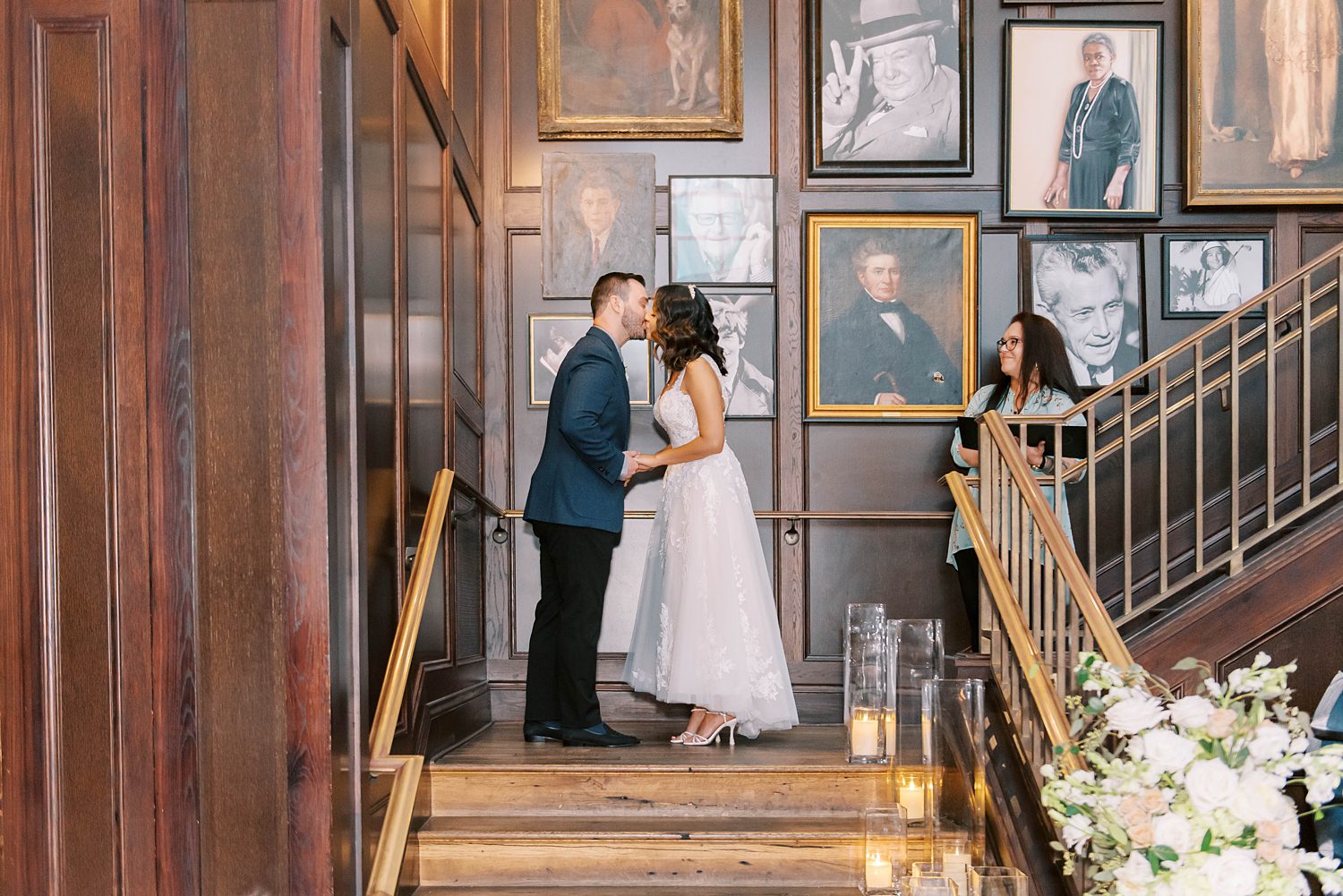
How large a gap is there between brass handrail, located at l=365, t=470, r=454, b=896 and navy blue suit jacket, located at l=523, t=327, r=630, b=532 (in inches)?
33.8

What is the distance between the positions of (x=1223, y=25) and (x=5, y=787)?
5606mm

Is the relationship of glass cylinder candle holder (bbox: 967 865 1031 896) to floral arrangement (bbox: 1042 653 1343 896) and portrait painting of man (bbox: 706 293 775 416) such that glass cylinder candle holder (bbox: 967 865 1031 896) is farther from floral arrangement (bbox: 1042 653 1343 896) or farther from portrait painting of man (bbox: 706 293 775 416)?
portrait painting of man (bbox: 706 293 775 416)

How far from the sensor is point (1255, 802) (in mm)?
2258

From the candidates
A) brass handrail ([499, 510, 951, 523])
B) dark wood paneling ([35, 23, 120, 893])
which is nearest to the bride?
brass handrail ([499, 510, 951, 523])

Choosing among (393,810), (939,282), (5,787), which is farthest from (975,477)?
(5,787)

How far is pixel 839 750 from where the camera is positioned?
5.02 metres

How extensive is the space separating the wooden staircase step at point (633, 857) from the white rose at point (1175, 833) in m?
2.05

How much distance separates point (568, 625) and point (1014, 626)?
161 cm

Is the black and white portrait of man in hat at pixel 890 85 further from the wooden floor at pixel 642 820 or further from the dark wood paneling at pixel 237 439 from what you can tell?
the dark wood paneling at pixel 237 439

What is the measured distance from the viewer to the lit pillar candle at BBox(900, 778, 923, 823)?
432 cm

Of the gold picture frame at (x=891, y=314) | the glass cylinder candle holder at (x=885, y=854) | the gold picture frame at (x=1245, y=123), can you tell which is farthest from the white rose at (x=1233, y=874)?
the gold picture frame at (x=1245, y=123)

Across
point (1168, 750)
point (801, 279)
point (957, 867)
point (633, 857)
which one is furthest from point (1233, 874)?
point (801, 279)

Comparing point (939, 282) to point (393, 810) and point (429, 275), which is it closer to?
point (429, 275)

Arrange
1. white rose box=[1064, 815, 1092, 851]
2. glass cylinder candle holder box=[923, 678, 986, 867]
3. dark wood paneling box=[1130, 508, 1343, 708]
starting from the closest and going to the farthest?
white rose box=[1064, 815, 1092, 851], glass cylinder candle holder box=[923, 678, 986, 867], dark wood paneling box=[1130, 508, 1343, 708]
